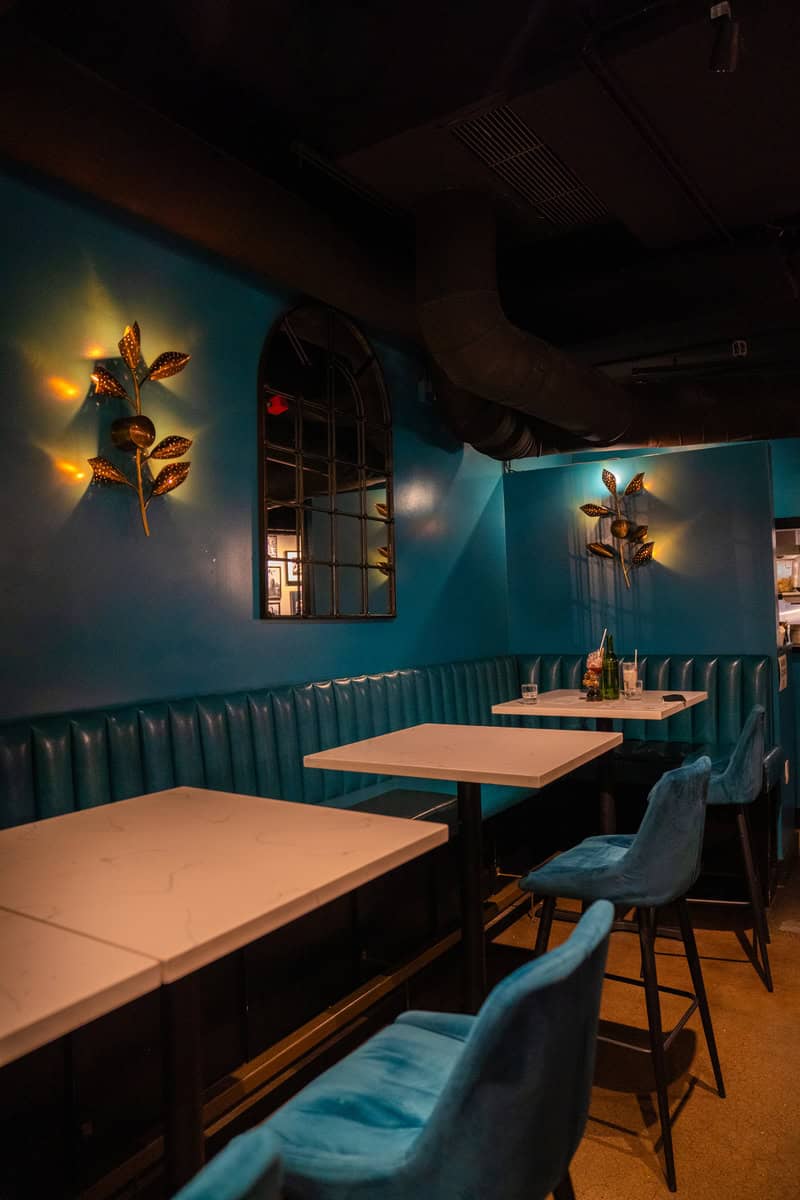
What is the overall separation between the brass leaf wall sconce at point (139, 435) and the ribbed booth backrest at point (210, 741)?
865 millimetres

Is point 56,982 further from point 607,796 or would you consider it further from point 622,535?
point 622,535

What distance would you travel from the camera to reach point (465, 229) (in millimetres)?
3963

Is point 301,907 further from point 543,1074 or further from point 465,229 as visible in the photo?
point 465,229

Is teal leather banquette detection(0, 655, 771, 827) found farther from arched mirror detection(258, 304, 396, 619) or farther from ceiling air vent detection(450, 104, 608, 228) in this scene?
ceiling air vent detection(450, 104, 608, 228)

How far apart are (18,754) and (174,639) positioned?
37.8 inches

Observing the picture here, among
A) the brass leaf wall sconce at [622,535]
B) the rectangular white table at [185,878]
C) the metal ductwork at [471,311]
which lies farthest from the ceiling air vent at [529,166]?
the rectangular white table at [185,878]

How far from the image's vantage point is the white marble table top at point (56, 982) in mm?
974

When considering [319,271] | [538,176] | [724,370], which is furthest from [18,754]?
[724,370]

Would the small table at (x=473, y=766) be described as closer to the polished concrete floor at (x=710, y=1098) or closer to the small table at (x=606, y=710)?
the polished concrete floor at (x=710, y=1098)

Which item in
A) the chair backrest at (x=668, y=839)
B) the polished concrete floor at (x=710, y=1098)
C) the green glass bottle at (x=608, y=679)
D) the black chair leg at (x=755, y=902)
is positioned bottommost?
the polished concrete floor at (x=710, y=1098)

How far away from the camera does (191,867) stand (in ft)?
5.10

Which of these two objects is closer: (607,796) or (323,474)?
(607,796)

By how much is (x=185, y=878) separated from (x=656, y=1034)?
4.61ft

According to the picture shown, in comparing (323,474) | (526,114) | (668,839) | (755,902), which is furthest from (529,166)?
(755,902)
